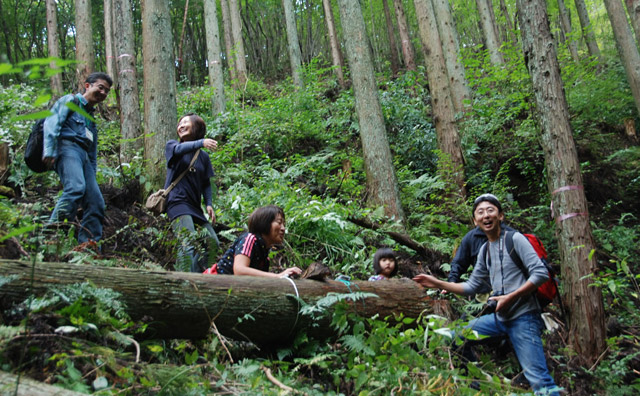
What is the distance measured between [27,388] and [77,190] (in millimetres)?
3276

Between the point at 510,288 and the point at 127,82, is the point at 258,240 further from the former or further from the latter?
the point at 127,82

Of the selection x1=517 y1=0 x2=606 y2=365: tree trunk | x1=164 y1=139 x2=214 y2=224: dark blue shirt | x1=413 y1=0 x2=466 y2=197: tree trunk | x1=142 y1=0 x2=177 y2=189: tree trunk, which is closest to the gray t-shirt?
x1=517 y1=0 x2=606 y2=365: tree trunk

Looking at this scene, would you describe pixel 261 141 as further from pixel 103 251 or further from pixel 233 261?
pixel 233 261

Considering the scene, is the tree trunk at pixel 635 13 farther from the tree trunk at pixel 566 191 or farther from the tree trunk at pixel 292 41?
the tree trunk at pixel 292 41

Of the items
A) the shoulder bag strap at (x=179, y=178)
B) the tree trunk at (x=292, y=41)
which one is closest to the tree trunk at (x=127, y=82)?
the shoulder bag strap at (x=179, y=178)

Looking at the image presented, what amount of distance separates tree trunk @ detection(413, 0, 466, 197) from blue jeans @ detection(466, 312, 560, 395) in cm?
456

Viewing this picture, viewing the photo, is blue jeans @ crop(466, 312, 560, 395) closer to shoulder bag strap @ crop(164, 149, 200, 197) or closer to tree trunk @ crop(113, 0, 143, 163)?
shoulder bag strap @ crop(164, 149, 200, 197)

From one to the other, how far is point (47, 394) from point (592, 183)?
1028 cm

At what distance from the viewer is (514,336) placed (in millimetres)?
4188

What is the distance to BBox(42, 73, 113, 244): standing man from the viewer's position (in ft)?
15.7

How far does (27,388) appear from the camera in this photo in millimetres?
2035

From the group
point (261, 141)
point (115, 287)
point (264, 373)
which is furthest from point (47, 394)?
point (261, 141)

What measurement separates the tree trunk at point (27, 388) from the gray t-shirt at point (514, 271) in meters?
3.55

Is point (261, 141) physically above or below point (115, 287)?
above
